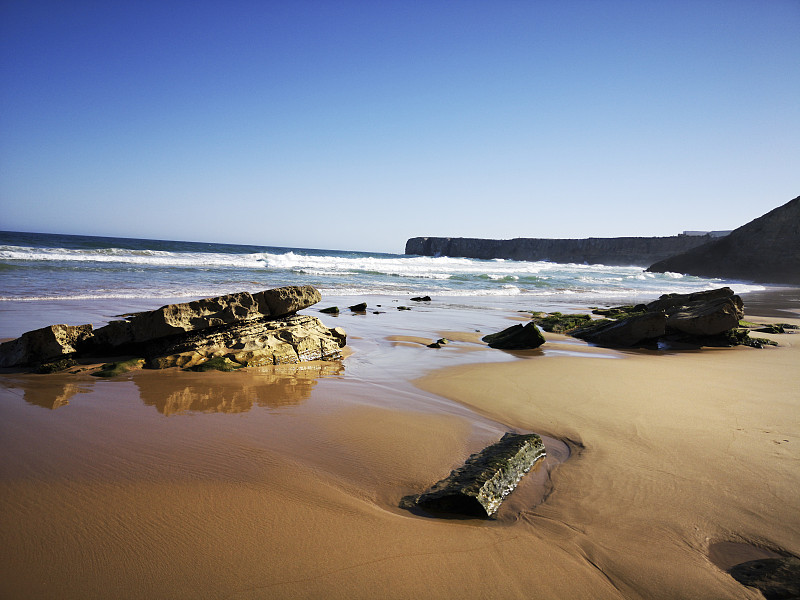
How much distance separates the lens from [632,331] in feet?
27.9

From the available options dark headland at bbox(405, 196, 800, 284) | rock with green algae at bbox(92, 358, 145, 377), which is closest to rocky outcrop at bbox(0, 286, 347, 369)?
rock with green algae at bbox(92, 358, 145, 377)

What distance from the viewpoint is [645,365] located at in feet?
21.7

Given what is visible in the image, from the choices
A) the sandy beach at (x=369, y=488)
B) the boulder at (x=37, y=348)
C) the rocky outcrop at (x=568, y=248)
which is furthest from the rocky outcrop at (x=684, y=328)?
the rocky outcrop at (x=568, y=248)

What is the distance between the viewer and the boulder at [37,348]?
5.20 metres

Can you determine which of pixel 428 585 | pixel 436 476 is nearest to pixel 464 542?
pixel 428 585

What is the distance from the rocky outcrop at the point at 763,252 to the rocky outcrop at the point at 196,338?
50505 millimetres

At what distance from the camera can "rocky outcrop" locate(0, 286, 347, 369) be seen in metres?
5.32

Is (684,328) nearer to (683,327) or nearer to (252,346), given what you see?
(683,327)

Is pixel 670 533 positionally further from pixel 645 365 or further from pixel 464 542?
pixel 645 365

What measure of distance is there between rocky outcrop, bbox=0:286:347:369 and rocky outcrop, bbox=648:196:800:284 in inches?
1988

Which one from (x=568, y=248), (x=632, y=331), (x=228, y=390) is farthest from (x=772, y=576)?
(x=568, y=248)

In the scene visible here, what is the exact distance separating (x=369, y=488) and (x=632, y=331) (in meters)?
7.43

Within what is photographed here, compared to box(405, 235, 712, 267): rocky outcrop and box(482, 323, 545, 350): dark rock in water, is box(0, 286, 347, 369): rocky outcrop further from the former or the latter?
box(405, 235, 712, 267): rocky outcrop

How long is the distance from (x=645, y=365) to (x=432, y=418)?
13.9 feet
